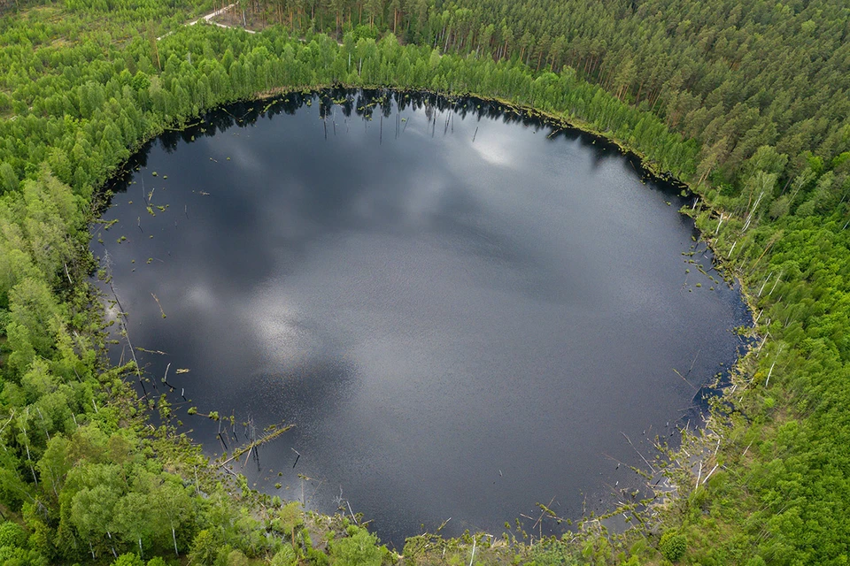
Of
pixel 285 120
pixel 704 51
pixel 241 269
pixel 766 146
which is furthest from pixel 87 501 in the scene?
pixel 704 51

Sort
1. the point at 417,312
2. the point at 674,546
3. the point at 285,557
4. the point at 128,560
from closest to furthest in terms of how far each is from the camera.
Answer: the point at 128,560, the point at 285,557, the point at 674,546, the point at 417,312

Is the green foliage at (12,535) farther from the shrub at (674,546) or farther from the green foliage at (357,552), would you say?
the shrub at (674,546)

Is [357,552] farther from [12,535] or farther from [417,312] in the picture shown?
[417,312]

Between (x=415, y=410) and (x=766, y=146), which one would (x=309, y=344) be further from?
(x=766, y=146)

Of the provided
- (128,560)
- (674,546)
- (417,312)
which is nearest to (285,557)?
(128,560)

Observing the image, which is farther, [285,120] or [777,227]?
[285,120]

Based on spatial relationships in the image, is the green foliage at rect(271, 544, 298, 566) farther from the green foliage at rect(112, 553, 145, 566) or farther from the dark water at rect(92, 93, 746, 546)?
the green foliage at rect(112, 553, 145, 566)
